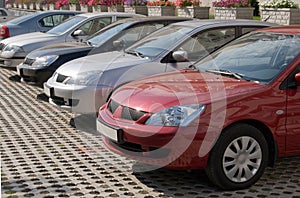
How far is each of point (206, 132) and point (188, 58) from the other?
8.96ft

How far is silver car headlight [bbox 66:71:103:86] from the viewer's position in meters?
7.18

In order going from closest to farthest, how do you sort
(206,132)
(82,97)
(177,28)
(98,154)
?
1. (206,132)
2. (98,154)
3. (82,97)
4. (177,28)

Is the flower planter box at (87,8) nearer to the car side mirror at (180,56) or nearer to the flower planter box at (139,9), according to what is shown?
the flower planter box at (139,9)

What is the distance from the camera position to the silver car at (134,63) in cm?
717

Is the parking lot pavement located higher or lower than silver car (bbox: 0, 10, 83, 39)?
lower

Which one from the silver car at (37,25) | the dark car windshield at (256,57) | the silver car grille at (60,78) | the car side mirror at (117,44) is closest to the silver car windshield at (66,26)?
the silver car at (37,25)

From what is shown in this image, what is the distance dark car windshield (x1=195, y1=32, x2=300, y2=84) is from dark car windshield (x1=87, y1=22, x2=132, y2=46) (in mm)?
3326

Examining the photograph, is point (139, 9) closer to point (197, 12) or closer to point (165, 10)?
point (165, 10)

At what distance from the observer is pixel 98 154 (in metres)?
6.33

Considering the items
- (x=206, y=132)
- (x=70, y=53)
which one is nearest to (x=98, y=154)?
(x=206, y=132)

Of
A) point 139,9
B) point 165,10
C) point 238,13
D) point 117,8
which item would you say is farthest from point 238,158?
point 117,8

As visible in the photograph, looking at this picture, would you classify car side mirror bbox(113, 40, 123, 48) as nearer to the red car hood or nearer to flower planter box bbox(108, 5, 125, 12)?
the red car hood

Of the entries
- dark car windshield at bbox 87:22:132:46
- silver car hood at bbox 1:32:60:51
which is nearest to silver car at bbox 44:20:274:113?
dark car windshield at bbox 87:22:132:46

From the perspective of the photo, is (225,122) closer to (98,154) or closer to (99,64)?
(98,154)
